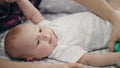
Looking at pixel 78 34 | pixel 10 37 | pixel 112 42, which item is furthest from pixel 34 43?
pixel 112 42

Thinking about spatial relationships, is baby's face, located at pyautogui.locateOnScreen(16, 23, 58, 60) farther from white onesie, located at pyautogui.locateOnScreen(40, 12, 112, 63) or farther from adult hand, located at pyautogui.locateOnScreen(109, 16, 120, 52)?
adult hand, located at pyautogui.locateOnScreen(109, 16, 120, 52)

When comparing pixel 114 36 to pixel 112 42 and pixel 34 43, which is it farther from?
pixel 34 43

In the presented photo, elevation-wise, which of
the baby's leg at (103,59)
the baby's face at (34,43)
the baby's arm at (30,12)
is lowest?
the baby's leg at (103,59)

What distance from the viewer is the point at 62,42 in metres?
1.20

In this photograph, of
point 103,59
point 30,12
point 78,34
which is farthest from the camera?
point 30,12

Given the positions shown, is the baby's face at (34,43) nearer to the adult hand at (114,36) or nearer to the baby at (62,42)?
the baby at (62,42)

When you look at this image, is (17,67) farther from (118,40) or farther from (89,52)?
(118,40)

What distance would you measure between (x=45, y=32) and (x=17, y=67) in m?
0.24

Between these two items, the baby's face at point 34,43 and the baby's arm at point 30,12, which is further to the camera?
the baby's arm at point 30,12

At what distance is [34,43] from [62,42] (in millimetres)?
123

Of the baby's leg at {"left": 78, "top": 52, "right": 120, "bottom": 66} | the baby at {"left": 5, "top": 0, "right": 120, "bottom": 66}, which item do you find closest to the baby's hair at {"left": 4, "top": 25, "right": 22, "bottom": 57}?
the baby at {"left": 5, "top": 0, "right": 120, "bottom": 66}

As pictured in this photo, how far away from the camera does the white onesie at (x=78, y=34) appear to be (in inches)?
45.7

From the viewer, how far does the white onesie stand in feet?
3.81

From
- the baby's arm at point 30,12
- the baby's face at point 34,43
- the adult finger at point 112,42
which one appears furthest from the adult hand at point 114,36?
the baby's arm at point 30,12
